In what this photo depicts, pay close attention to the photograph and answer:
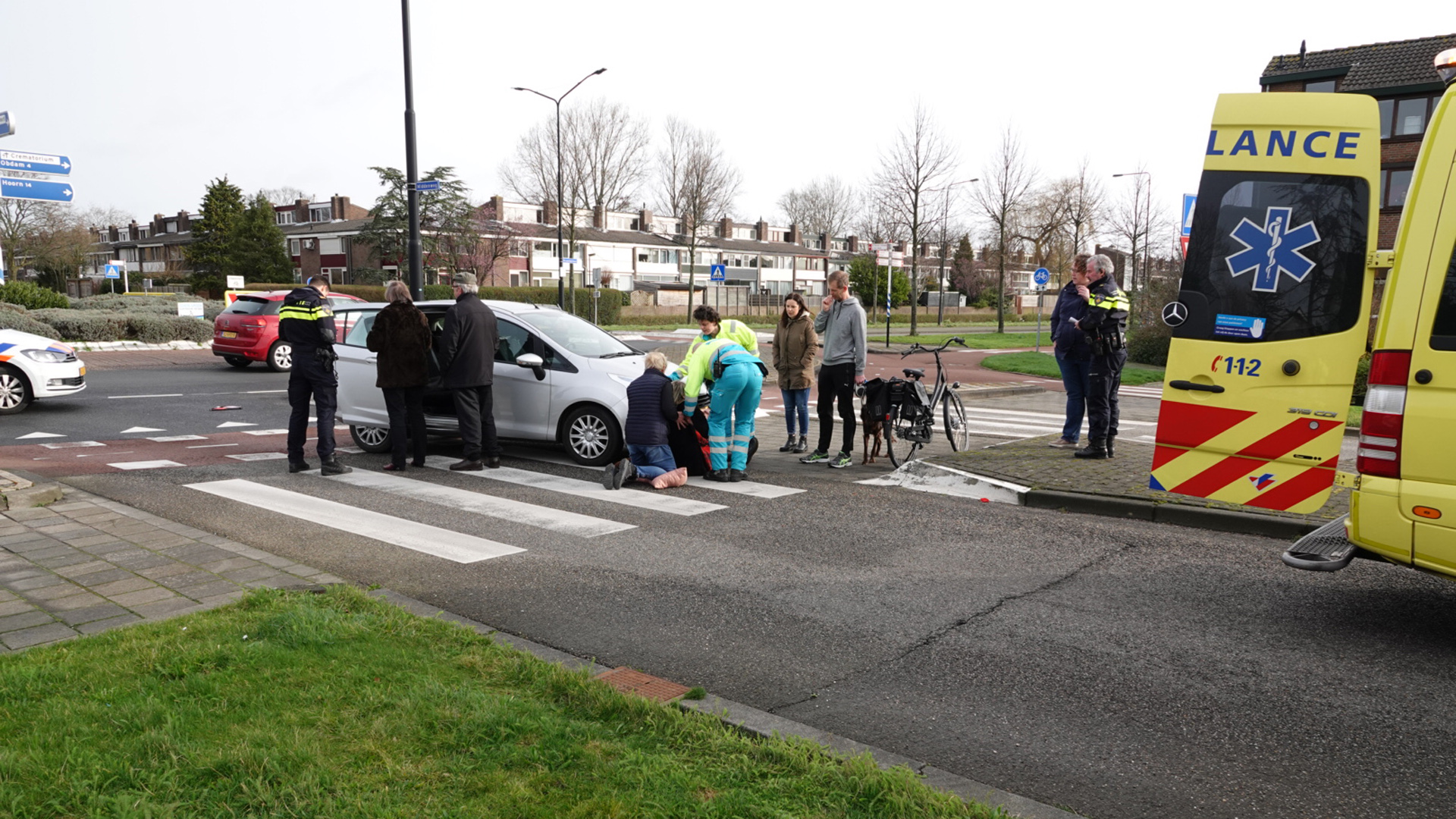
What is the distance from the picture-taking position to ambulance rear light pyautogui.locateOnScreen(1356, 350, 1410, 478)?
428cm

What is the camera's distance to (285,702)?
3.60 meters

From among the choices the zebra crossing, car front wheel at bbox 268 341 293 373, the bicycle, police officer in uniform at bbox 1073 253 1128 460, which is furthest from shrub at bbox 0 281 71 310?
police officer in uniform at bbox 1073 253 1128 460

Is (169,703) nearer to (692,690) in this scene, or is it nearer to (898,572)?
(692,690)

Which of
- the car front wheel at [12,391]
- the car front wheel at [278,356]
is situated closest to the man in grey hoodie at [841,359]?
the car front wheel at [12,391]

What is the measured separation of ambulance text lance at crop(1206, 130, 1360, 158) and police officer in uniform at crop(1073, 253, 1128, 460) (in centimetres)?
408

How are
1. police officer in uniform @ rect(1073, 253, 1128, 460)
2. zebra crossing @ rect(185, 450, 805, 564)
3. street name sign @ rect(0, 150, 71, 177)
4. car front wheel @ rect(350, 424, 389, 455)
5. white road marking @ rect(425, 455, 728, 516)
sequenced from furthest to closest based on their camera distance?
street name sign @ rect(0, 150, 71, 177)
car front wheel @ rect(350, 424, 389, 455)
police officer in uniform @ rect(1073, 253, 1128, 460)
white road marking @ rect(425, 455, 728, 516)
zebra crossing @ rect(185, 450, 805, 564)

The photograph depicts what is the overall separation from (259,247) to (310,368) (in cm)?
6305

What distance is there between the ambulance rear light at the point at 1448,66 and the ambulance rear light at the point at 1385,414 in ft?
4.56

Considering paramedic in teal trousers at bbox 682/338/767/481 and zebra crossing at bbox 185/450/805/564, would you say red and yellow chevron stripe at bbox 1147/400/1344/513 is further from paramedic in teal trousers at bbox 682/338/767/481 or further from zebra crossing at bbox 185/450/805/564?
paramedic in teal trousers at bbox 682/338/767/481

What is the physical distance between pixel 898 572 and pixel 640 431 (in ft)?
11.4

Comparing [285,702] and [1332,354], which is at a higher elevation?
[1332,354]

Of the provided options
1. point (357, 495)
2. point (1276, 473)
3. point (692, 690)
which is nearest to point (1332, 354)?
point (1276, 473)

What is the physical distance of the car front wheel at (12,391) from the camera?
13.1 meters

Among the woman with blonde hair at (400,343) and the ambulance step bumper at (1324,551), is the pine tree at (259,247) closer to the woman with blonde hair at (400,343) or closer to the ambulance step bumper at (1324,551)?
the woman with blonde hair at (400,343)
